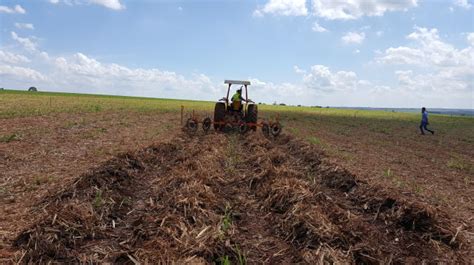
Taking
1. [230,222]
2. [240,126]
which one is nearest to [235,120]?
[240,126]

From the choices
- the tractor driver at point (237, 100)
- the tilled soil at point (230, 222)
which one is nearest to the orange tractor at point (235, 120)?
the tractor driver at point (237, 100)

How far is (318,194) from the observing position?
616 cm

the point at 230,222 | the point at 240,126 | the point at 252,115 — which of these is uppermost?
the point at 252,115

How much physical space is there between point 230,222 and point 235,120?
33.7 ft

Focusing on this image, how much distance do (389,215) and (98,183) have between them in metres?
4.83

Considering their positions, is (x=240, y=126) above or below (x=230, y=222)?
above

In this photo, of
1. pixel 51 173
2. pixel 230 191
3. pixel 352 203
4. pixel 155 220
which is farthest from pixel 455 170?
pixel 51 173

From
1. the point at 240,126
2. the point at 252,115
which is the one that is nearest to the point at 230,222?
the point at 240,126

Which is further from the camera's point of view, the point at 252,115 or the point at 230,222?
the point at 252,115

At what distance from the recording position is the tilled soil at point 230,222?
4.09 metres

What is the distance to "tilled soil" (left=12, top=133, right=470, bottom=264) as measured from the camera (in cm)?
409

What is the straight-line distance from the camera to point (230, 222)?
502 cm

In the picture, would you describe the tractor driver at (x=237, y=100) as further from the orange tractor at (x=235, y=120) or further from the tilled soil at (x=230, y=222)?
the tilled soil at (x=230, y=222)

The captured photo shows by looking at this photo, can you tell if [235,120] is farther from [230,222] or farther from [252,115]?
[230,222]
